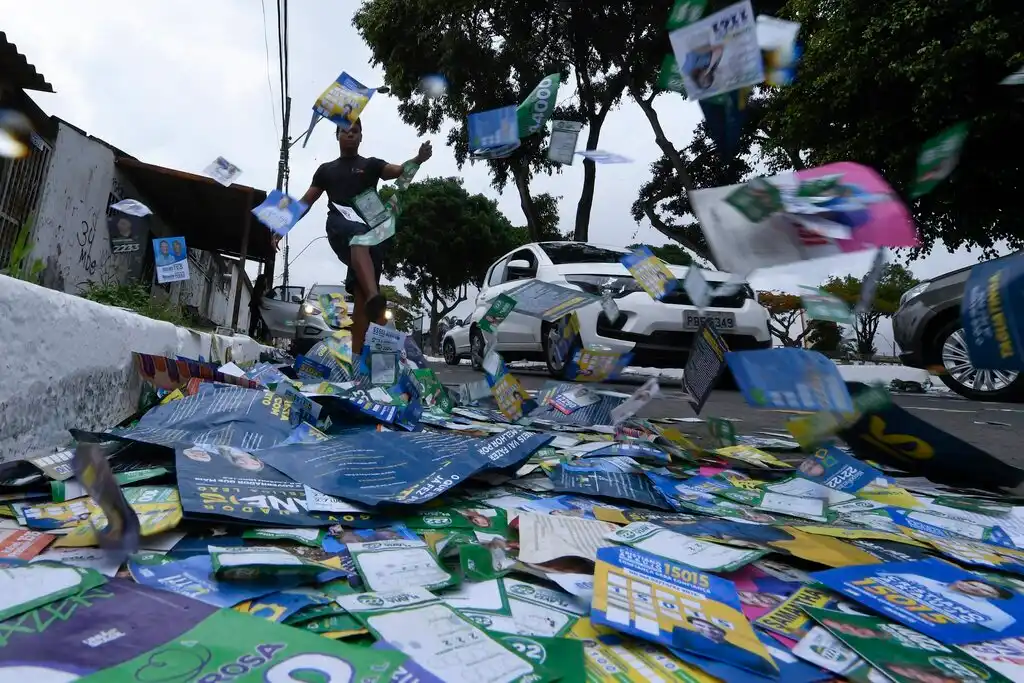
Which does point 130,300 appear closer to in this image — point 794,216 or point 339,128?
point 339,128

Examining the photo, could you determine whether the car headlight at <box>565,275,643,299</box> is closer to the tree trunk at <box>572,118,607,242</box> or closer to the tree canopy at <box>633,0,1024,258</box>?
the tree canopy at <box>633,0,1024,258</box>

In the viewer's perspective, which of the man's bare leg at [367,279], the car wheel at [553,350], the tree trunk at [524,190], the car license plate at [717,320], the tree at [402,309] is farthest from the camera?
the tree at [402,309]

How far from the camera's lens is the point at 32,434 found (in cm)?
145

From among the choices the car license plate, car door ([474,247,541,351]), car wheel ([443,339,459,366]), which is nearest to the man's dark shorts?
car door ([474,247,541,351])

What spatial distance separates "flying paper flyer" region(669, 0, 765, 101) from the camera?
5.17 ft

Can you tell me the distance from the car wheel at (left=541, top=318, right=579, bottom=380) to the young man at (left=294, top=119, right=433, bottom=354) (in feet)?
5.05

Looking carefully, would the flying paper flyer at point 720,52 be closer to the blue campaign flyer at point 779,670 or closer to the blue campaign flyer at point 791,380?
the blue campaign flyer at point 791,380

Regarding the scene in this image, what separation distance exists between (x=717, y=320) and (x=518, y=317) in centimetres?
175

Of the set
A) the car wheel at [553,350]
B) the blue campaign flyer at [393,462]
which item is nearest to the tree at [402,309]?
the car wheel at [553,350]

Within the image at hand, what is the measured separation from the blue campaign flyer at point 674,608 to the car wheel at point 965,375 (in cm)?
423

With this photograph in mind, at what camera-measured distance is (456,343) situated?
8.59 meters

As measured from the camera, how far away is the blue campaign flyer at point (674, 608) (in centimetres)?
77

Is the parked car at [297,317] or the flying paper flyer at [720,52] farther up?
the flying paper flyer at [720,52]

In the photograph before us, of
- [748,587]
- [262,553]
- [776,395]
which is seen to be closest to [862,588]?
[748,587]
